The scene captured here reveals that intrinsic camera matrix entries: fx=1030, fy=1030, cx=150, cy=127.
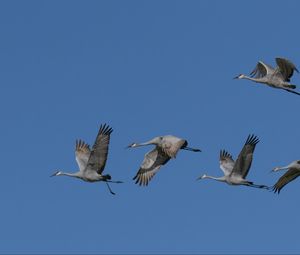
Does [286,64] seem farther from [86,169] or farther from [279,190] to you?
[86,169]

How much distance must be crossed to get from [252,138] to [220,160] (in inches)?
159

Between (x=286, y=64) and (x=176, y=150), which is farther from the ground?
(x=286, y=64)

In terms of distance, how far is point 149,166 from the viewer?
3459 centimetres

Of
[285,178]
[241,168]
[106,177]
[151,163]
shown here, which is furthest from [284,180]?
[106,177]

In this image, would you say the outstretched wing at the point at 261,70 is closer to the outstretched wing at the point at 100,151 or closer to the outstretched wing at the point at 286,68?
the outstretched wing at the point at 286,68

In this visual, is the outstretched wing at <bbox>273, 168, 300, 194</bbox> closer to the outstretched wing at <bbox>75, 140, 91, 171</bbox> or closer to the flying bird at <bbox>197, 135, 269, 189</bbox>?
the flying bird at <bbox>197, 135, 269, 189</bbox>

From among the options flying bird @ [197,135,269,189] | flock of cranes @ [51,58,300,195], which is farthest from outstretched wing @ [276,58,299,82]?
flying bird @ [197,135,269,189]

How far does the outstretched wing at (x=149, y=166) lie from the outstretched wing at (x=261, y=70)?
491 cm

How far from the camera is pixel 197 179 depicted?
125 ft

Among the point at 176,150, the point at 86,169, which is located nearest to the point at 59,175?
the point at 86,169

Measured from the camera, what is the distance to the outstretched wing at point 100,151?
32.5 m

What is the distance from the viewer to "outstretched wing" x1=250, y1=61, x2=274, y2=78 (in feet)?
118

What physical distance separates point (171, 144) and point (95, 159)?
8.21 feet

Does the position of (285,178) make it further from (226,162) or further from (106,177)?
(106,177)
